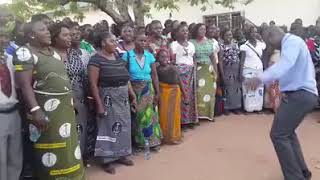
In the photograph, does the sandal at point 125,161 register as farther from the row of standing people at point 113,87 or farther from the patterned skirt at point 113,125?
the patterned skirt at point 113,125

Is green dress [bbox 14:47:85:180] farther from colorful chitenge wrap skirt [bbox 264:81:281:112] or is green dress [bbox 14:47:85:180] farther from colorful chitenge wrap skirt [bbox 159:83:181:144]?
colorful chitenge wrap skirt [bbox 264:81:281:112]

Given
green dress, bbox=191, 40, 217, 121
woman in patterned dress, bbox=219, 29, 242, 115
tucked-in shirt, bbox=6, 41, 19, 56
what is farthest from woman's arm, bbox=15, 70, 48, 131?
woman in patterned dress, bbox=219, 29, 242, 115

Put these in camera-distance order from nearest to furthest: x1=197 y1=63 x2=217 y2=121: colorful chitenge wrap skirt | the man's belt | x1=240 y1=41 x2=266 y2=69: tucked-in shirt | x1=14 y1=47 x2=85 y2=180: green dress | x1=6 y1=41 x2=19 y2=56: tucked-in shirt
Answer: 1. the man's belt
2. x1=14 y1=47 x2=85 y2=180: green dress
3. x1=6 y1=41 x2=19 y2=56: tucked-in shirt
4. x1=197 y1=63 x2=217 y2=121: colorful chitenge wrap skirt
5. x1=240 y1=41 x2=266 y2=69: tucked-in shirt

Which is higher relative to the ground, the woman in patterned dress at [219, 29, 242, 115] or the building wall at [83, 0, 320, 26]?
the building wall at [83, 0, 320, 26]

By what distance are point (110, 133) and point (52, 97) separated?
4.17 feet

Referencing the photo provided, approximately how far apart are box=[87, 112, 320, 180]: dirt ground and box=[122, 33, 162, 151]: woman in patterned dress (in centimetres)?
25

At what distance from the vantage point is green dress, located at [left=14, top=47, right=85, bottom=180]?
3.46m

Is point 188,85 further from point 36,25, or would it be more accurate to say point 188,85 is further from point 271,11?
point 271,11

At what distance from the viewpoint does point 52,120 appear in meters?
3.56

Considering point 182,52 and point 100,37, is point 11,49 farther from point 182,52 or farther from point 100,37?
point 182,52

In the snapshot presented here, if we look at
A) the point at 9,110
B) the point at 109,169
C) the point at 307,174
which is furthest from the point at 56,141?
the point at 307,174

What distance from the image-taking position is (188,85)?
629cm

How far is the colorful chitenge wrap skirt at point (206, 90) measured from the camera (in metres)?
6.60

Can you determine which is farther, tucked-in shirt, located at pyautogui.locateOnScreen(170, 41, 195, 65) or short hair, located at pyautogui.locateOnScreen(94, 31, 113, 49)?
tucked-in shirt, located at pyautogui.locateOnScreen(170, 41, 195, 65)
